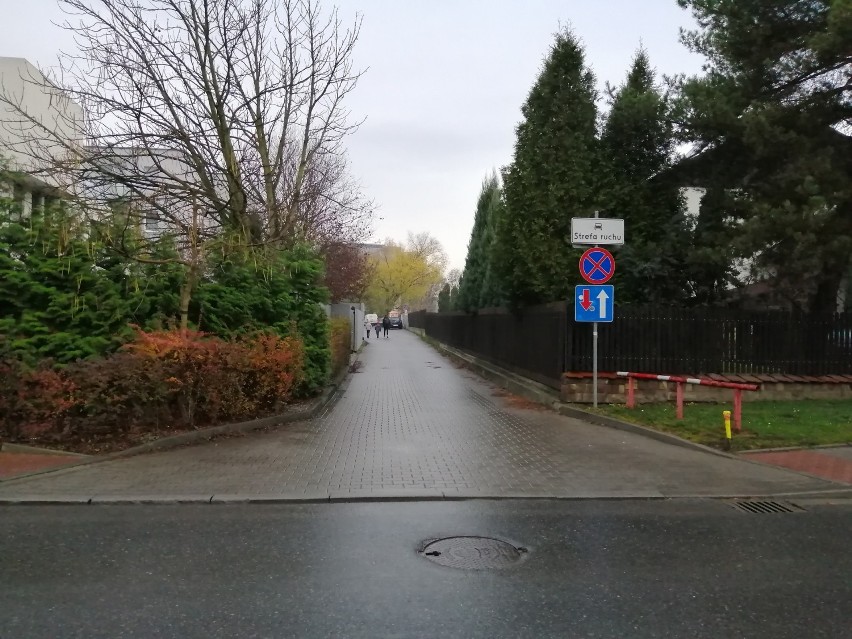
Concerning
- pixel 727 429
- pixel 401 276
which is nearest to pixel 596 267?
pixel 727 429

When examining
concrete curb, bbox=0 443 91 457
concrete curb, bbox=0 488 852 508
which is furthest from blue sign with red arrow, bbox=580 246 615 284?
concrete curb, bbox=0 443 91 457

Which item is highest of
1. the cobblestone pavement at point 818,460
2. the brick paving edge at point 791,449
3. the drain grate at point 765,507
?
the brick paving edge at point 791,449

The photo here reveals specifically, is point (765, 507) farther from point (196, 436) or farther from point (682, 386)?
point (196, 436)

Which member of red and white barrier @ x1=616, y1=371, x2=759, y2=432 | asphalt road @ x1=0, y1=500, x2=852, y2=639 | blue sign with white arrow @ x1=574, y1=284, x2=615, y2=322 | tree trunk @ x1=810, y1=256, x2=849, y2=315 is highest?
tree trunk @ x1=810, y1=256, x2=849, y2=315

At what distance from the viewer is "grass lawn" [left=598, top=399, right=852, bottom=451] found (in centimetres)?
951

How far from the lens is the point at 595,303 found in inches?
478

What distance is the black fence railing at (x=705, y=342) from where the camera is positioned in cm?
1311

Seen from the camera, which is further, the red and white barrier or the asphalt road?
the red and white barrier

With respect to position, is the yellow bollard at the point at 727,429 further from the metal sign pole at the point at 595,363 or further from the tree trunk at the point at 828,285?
the tree trunk at the point at 828,285

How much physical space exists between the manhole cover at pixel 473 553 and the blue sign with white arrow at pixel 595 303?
23.5 feet

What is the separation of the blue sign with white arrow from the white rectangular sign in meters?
0.82

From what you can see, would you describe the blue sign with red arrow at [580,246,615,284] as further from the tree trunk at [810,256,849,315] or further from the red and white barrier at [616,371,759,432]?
the tree trunk at [810,256,849,315]

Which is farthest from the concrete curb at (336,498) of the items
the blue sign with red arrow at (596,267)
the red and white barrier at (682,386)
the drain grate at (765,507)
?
the blue sign with red arrow at (596,267)

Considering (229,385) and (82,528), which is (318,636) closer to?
(82,528)
